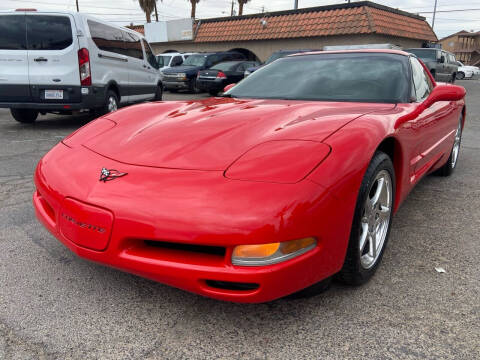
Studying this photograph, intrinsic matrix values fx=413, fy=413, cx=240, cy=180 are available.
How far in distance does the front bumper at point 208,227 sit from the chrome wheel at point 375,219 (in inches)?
12.8

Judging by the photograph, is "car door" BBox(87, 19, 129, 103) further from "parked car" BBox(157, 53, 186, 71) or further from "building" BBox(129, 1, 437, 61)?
"building" BBox(129, 1, 437, 61)

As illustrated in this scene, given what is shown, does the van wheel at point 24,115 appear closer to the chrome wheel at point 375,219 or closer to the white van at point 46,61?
the white van at point 46,61

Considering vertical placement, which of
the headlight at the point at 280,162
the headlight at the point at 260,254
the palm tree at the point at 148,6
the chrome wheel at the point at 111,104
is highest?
the palm tree at the point at 148,6

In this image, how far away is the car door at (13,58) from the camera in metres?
6.27

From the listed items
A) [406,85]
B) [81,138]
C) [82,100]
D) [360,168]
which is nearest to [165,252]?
[360,168]

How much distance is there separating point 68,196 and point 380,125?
4.97 ft

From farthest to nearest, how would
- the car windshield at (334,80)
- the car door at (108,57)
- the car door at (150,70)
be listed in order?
1. the car door at (150,70)
2. the car door at (108,57)
3. the car windshield at (334,80)

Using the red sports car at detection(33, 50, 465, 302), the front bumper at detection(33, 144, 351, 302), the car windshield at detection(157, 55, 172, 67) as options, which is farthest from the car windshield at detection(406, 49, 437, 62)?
the front bumper at detection(33, 144, 351, 302)

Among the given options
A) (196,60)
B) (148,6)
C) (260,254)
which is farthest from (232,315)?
(148,6)

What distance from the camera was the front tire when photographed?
183 cm

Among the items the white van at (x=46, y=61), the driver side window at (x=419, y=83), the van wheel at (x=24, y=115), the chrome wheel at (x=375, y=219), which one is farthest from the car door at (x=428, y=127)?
the van wheel at (x=24, y=115)

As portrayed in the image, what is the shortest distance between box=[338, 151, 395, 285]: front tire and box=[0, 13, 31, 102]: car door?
5.91 m

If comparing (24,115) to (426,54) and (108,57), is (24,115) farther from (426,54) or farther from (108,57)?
(426,54)

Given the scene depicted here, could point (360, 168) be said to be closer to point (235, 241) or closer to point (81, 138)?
point (235, 241)
